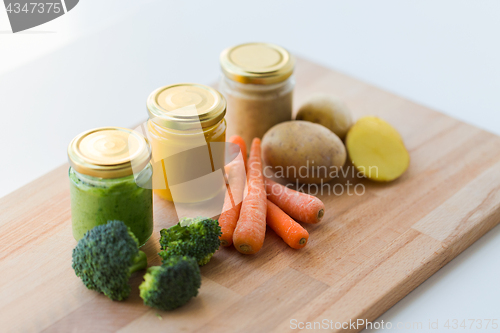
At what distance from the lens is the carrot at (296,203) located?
2.59 meters

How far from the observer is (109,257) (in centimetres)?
210

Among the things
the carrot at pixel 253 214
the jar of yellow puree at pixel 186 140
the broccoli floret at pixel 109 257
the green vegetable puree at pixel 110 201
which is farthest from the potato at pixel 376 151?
→ the broccoli floret at pixel 109 257

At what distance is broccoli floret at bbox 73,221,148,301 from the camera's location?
6.91 feet

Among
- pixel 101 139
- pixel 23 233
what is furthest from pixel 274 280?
pixel 23 233

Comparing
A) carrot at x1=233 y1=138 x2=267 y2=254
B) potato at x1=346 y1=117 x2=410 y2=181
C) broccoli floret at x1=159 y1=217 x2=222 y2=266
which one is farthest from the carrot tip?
potato at x1=346 y1=117 x2=410 y2=181

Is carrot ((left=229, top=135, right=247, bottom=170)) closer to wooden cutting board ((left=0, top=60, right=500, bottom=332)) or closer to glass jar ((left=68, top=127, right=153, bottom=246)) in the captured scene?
wooden cutting board ((left=0, top=60, right=500, bottom=332))

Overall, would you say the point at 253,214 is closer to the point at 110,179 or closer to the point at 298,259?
the point at 298,259

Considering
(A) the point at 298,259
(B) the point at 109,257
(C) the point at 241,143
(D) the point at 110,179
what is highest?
(D) the point at 110,179

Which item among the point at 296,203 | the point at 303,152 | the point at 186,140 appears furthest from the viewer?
the point at 303,152

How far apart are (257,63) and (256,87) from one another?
0.14 meters

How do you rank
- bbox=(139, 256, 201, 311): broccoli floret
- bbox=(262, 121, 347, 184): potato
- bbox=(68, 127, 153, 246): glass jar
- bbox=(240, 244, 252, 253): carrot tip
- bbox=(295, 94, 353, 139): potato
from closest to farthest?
bbox=(139, 256, 201, 311): broccoli floret → bbox=(68, 127, 153, 246): glass jar → bbox=(240, 244, 252, 253): carrot tip → bbox=(262, 121, 347, 184): potato → bbox=(295, 94, 353, 139): potato

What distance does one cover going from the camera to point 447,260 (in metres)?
2.54

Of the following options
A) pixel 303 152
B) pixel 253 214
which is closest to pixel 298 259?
pixel 253 214

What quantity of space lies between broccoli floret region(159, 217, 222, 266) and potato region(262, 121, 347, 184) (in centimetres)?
58
